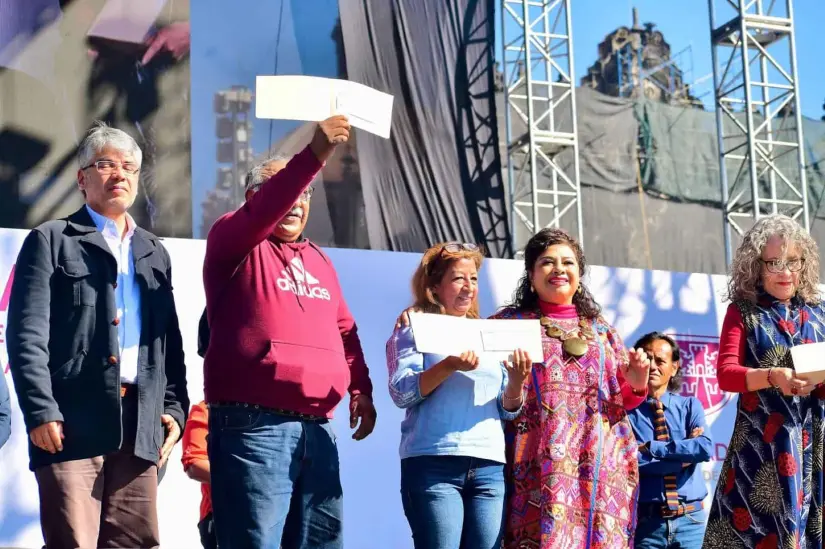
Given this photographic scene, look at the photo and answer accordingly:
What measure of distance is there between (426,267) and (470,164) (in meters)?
4.95

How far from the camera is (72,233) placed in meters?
2.88

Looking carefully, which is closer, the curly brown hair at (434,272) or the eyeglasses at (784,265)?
the curly brown hair at (434,272)

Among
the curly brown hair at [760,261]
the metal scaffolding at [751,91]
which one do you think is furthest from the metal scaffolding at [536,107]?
the curly brown hair at [760,261]

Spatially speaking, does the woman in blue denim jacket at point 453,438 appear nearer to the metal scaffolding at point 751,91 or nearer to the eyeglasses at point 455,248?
the eyeglasses at point 455,248

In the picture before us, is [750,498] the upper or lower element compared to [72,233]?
lower

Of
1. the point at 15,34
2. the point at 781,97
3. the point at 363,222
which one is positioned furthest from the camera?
the point at 781,97

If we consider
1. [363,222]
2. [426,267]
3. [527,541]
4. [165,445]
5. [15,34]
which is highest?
[15,34]

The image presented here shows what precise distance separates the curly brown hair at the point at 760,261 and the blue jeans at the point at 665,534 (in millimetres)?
984

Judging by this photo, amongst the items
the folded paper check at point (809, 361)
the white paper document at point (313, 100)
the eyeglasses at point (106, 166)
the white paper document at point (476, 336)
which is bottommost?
the folded paper check at point (809, 361)

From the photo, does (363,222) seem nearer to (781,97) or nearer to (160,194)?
(160,194)

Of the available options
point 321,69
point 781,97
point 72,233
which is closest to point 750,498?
point 72,233

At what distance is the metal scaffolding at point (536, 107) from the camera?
8875mm

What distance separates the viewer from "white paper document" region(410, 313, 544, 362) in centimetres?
299

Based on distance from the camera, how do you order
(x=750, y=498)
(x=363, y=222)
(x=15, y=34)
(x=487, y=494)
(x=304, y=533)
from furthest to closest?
(x=363, y=222)
(x=15, y=34)
(x=750, y=498)
(x=487, y=494)
(x=304, y=533)
